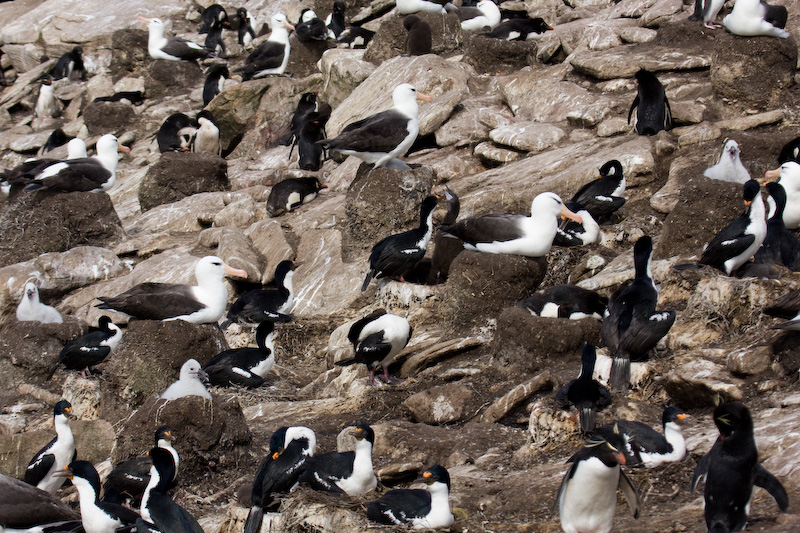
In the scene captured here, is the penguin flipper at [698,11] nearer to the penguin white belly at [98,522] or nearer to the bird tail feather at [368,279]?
the bird tail feather at [368,279]

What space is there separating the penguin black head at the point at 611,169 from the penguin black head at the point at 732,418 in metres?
6.72

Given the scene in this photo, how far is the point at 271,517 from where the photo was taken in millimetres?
6387

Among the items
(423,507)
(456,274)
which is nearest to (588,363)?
(423,507)

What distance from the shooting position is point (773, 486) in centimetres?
509

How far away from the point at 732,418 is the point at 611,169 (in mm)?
6960

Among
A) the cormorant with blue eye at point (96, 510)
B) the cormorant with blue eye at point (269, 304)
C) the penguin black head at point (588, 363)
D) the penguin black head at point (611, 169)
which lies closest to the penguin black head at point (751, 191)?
the penguin black head at point (611, 169)

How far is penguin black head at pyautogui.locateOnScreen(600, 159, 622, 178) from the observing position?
11602mm

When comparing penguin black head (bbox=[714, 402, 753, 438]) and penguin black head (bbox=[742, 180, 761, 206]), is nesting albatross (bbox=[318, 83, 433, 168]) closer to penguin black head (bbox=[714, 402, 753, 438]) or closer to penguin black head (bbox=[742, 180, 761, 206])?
penguin black head (bbox=[742, 180, 761, 206])

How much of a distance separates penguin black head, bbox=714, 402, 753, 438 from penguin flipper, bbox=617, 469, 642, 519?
700mm

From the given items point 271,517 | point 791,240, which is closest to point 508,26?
point 791,240

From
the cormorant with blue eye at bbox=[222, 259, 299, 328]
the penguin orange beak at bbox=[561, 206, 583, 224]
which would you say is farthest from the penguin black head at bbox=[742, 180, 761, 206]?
the cormorant with blue eye at bbox=[222, 259, 299, 328]

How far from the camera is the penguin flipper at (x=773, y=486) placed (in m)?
5.01

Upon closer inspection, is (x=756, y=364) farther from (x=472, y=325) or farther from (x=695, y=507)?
(x=472, y=325)

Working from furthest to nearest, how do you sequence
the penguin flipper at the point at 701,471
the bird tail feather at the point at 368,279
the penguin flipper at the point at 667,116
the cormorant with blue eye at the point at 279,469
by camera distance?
the penguin flipper at the point at 667,116 < the bird tail feather at the point at 368,279 < the cormorant with blue eye at the point at 279,469 < the penguin flipper at the point at 701,471
